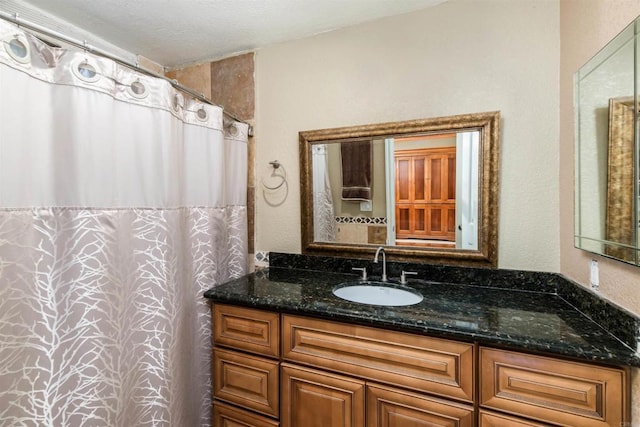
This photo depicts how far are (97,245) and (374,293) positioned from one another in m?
1.24

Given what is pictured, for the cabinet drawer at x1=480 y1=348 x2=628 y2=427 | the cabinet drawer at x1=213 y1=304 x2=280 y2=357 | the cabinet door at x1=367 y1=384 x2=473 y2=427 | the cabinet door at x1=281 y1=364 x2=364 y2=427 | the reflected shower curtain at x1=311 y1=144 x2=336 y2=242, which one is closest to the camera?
the cabinet drawer at x1=480 y1=348 x2=628 y2=427

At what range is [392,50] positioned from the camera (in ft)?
5.37

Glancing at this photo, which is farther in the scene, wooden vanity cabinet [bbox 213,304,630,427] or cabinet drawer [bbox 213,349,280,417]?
cabinet drawer [bbox 213,349,280,417]

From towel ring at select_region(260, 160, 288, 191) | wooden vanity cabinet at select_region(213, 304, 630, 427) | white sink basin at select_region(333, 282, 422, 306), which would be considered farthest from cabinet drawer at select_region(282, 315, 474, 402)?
towel ring at select_region(260, 160, 288, 191)

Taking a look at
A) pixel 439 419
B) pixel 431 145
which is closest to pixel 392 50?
pixel 431 145

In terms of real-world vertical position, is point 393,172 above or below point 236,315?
above

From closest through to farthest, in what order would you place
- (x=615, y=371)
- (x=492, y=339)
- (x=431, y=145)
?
(x=615, y=371) < (x=492, y=339) < (x=431, y=145)

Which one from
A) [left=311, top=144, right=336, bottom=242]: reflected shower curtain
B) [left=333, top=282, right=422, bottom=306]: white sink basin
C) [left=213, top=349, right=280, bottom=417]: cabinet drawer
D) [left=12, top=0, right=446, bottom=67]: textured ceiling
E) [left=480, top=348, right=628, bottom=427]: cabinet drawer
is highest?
[left=12, top=0, right=446, bottom=67]: textured ceiling

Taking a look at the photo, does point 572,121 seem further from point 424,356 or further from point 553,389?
point 424,356

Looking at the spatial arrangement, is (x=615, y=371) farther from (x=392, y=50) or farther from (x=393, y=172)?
(x=392, y=50)

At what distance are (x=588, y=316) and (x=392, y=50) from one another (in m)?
1.51

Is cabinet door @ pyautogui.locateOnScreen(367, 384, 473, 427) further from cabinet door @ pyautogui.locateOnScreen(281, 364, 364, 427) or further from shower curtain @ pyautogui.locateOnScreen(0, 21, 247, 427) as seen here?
shower curtain @ pyautogui.locateOnScreen(0, 21, 247, 427)

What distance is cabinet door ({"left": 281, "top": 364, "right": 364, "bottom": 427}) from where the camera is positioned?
3.85 feet

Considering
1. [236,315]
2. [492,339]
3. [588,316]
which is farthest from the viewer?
[236,315]
